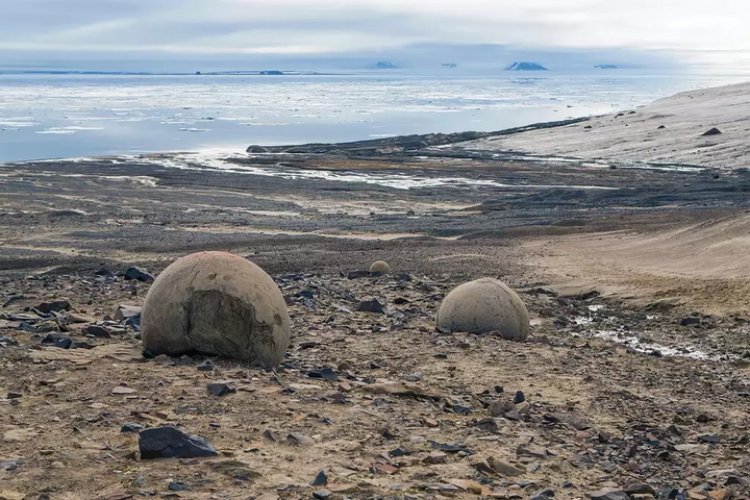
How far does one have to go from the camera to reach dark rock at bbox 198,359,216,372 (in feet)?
30.5

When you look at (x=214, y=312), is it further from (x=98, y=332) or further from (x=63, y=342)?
(x=98, y=332)

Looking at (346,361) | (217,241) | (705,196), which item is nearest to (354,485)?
(346,361)

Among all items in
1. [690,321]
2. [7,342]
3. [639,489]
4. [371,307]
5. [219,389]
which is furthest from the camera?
[690,321]

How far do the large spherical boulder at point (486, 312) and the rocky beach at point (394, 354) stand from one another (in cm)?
28

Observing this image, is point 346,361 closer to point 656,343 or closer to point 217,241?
point 656,343

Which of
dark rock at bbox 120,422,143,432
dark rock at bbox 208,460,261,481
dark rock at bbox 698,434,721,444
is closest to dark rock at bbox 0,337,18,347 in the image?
dark rock at bbox 120,422,143,432

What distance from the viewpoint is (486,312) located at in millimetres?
13250

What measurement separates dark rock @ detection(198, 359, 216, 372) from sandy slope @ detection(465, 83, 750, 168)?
35135 mm

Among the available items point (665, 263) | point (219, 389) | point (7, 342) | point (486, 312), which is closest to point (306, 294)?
point (486, 312)

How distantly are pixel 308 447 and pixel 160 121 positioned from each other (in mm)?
65424

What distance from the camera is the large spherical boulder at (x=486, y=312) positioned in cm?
1323

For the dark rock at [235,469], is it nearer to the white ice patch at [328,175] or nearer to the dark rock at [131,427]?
the dark rock at [131,427]

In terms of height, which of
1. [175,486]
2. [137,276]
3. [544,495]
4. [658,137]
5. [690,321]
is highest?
[658,137]

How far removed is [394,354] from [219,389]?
148 inches
